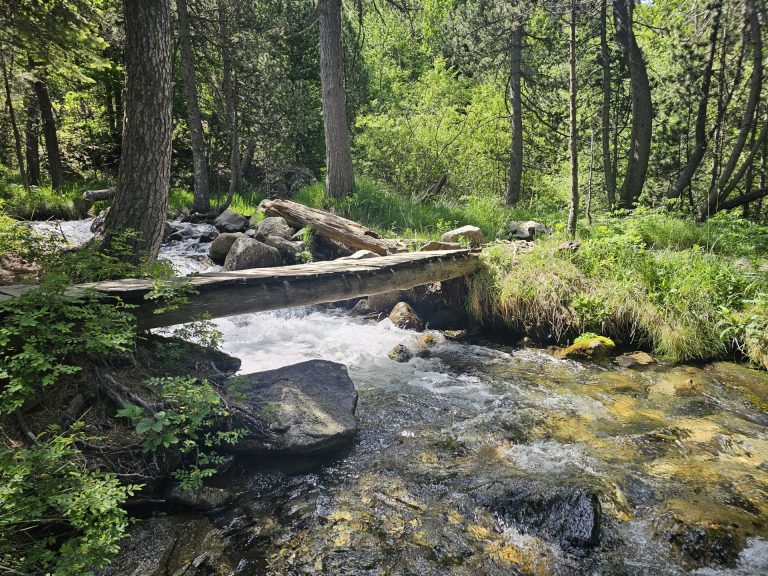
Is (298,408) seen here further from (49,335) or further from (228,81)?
(228,81)

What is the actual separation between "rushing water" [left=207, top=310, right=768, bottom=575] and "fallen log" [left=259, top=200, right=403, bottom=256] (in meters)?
3.16

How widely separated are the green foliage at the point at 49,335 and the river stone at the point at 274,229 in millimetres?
5557

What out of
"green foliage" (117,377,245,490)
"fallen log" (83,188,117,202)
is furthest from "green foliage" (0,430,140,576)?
"fallen log" (83,188,117,202)

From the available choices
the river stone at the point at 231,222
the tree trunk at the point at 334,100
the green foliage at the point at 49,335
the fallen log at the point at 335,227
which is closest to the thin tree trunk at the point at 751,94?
the fallen log at the point at 335,227

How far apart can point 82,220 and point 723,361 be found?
1464cm

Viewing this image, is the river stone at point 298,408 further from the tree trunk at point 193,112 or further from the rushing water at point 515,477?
the tree trunk at point 193,112

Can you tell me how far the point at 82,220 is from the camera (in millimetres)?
12570

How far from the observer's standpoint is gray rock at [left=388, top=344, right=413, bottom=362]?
6.20m

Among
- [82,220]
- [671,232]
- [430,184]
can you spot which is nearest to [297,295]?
[671,232]

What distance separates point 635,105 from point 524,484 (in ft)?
35.1

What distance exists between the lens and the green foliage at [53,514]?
1979mm

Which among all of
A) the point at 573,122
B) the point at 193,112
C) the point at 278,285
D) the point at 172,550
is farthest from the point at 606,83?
the point at 172,550

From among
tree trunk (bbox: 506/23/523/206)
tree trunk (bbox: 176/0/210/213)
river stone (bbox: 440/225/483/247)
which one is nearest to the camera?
river stone (bbox: 440/225/483/247)

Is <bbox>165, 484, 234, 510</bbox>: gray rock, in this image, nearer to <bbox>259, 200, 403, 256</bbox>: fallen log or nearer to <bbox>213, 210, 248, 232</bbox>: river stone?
<bbox>259, 200, 403, 256</bbox>: fallen log
